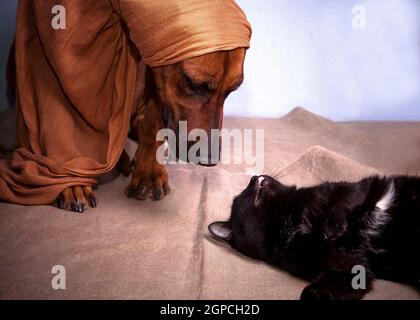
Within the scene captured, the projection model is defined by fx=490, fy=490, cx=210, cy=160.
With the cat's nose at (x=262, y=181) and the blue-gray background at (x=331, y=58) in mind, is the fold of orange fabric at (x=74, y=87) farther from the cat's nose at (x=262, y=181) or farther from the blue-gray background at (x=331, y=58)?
the blue-gray background at (x=331, y=58)

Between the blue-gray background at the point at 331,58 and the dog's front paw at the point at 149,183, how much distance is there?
3.87 feet

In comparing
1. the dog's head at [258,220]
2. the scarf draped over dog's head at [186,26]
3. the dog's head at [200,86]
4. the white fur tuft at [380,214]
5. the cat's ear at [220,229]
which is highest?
the scarf draped over dog's head at [186,26]

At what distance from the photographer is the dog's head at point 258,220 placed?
1.78 m

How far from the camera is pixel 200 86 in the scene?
1976 mm

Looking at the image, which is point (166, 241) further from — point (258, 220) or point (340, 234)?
point (340, 234)

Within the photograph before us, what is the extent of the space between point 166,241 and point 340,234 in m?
0.69

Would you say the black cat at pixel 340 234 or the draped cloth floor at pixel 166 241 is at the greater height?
the black cat at pixel 340 234

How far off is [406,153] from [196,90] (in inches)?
55.6

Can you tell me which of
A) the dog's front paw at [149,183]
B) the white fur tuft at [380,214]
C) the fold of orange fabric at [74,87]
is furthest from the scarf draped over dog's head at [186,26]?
the white fur tuft at [380,214]

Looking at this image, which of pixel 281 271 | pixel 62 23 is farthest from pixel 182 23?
pixel 281 271

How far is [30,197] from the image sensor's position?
2.18m

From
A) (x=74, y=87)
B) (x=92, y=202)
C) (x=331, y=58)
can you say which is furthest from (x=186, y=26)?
(x=331, y=58)

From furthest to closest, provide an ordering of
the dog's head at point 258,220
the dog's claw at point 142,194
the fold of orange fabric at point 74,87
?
the dog's claw at point 142,194
the fold of orange fabric at point 74,87
the dog's head at point 258,220

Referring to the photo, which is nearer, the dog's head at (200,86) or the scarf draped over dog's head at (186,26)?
the scarf draped over dog's head at (186,26)
